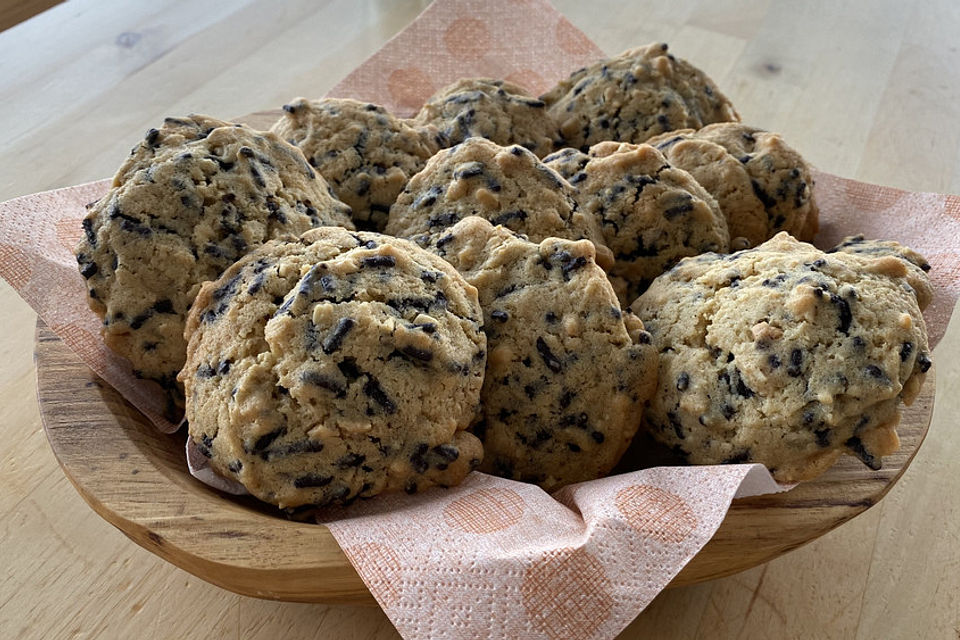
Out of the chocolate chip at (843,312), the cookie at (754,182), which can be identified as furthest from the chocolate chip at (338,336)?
the cookie at (754,182)

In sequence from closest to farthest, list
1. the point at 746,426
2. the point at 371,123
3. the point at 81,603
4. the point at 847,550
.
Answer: the point at 746,426, the point at 81,603, the point at 847,550, the point at 371,123

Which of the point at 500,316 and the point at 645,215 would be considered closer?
the point at 500,316

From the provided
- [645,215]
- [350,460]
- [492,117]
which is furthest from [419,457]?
[492,117]

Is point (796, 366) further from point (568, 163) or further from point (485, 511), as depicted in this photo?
point (568, 163)

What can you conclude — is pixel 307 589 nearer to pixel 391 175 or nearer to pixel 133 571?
pixel 133 571

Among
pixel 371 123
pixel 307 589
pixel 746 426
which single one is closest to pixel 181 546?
pixel 307 589
